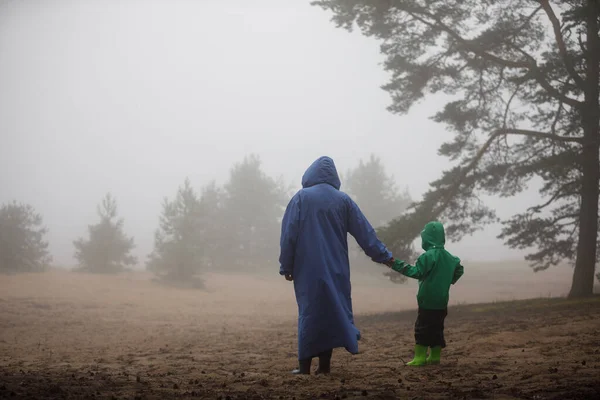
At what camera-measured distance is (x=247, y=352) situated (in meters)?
8.44

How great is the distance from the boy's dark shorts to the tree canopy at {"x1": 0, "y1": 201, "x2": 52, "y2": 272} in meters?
27.0

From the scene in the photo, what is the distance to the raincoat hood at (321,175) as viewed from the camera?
222 inches

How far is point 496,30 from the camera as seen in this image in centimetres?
1441

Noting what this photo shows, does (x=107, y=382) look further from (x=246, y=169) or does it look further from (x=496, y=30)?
(x=246, y=169)

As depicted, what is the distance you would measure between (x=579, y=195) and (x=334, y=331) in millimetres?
12877

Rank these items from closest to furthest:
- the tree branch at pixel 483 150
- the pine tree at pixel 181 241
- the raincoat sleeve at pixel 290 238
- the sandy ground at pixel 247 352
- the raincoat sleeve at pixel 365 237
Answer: the sandy ground at pixel 247 352 → the raincoat sleeve at pixel 290 238 → the raincoat sleeve at pixel 365 237 → the tree branch at pixel 483 150 → the pine tree at pixel 181 241

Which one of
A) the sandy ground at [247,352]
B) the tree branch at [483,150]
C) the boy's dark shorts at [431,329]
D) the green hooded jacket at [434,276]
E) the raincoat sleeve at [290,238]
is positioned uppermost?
the tree branch at [483,150]

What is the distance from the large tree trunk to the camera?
13.4m

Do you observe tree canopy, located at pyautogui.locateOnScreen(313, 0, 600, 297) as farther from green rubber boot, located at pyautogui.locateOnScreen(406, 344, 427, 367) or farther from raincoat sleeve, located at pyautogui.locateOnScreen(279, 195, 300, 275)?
raincoat sleeve, located at pyautogui.locateOnScreen(279, 195, 300, 275)

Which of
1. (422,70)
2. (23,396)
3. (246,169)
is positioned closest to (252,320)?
(422,70)

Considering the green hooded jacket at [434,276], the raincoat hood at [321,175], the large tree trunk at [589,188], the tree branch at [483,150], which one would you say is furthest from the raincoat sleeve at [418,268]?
the large tree trunk at [589,188]

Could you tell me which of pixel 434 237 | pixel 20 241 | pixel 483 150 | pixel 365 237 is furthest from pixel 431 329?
pixel 20 241

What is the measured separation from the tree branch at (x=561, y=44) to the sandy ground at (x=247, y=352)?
20.0 ft

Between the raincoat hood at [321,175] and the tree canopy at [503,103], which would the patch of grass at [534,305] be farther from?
the raincoat hood at [321,175]
